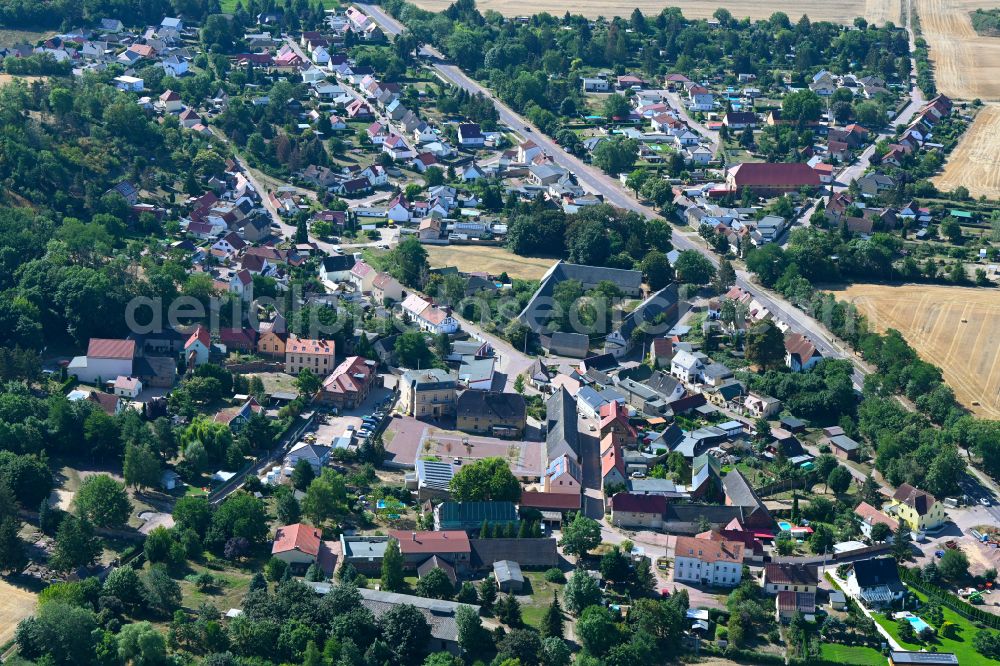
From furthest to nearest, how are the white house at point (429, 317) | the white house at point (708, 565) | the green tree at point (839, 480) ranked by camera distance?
the white house at point (429, 317), the green tree at point (839, 480), the white house at point (708, 565)

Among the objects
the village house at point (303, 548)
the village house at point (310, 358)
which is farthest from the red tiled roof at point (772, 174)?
the village house at point (303, 548)

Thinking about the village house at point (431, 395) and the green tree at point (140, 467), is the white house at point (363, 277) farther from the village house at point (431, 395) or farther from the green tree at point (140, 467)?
the green tree at point (140, 467)

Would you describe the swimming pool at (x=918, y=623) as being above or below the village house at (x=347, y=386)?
below

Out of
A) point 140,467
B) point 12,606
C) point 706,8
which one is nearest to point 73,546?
point 12,606

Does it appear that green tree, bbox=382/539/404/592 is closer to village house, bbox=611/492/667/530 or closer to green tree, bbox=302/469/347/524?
green tree, bbox=302/469/347/524

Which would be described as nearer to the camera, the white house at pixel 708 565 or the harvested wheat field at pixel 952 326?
the white house at pixel 708 565

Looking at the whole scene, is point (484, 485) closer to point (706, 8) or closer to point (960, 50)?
point (960, 50)
